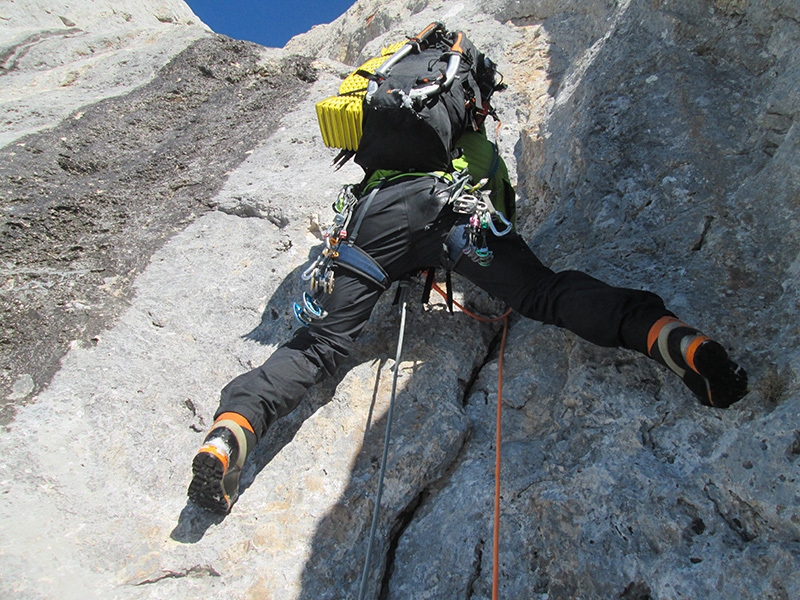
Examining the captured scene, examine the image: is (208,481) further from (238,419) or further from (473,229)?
(473,229)

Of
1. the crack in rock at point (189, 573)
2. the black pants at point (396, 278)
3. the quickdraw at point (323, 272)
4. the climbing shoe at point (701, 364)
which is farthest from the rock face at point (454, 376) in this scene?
the quickdraw at point (323, 272)

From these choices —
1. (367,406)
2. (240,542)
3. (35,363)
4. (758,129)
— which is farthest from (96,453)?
(758,129)

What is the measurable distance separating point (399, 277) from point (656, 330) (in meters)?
1.42

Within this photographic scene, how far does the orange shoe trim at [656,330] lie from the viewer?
2.25m

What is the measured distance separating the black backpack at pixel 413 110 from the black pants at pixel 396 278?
172mm

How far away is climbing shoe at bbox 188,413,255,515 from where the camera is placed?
2432 mm

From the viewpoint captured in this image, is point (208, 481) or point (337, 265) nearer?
point (208, 481)

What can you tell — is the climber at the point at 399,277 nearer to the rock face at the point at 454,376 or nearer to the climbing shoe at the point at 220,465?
the climbing shoe at the point at 220,465

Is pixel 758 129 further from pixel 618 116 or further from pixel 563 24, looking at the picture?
pixel 563 24

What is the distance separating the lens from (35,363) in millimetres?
3035

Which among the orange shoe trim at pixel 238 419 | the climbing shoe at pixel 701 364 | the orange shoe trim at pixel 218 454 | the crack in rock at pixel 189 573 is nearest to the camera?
the climbing shoe at pixel 701 364

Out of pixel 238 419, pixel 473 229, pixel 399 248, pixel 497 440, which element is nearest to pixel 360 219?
pixel 399 248

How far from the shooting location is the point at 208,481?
243 cm

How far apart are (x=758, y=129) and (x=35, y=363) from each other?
4.13 m
